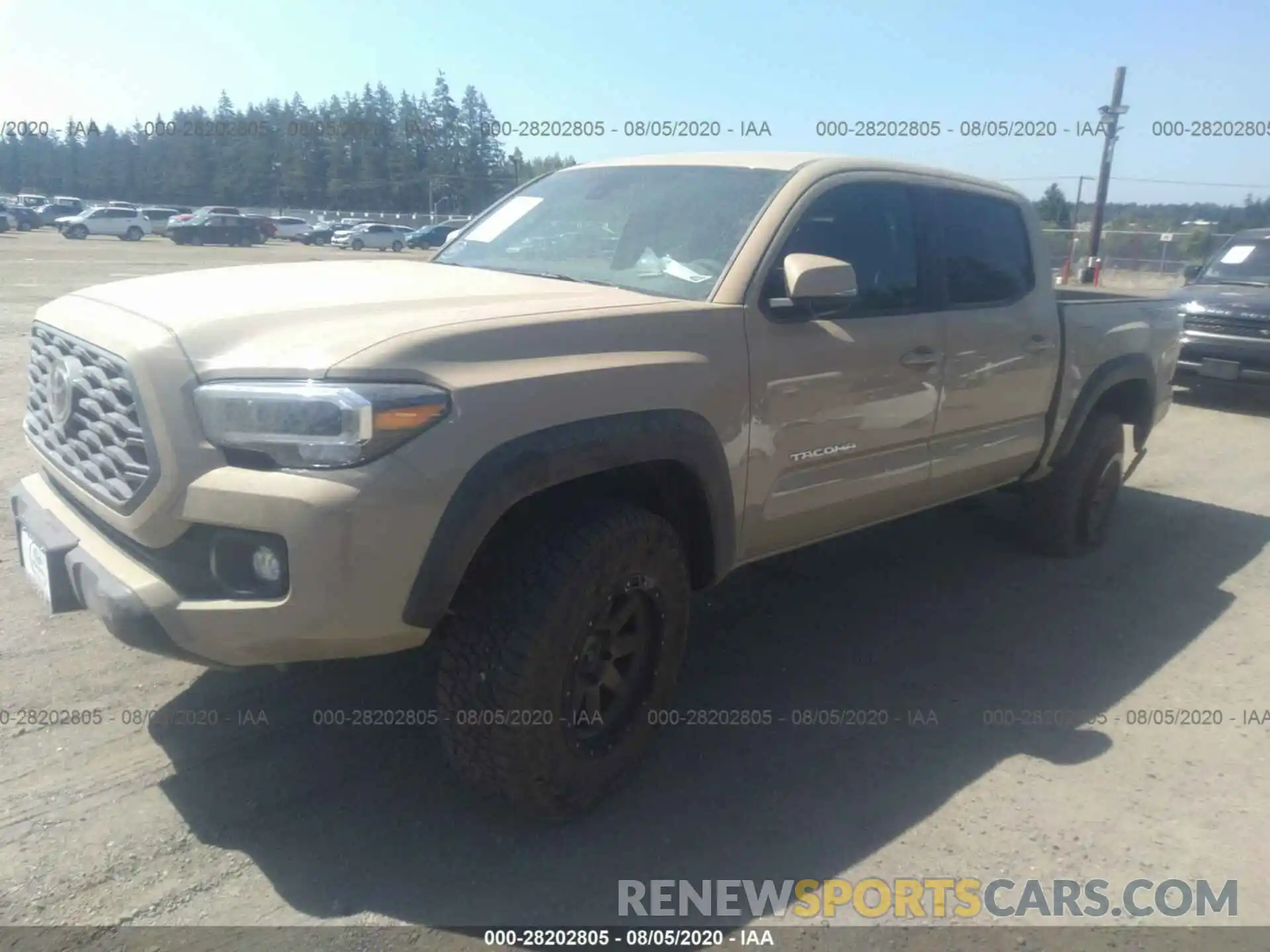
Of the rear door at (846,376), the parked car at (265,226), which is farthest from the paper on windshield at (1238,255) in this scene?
the parked car at (265,226)

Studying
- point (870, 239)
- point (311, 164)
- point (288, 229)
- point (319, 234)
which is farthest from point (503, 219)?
point (311, 164)

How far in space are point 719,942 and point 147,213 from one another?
5468 centimetres

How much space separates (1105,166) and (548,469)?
27671mm

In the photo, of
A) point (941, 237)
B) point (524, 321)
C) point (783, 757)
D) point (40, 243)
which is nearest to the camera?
point (524, 321)

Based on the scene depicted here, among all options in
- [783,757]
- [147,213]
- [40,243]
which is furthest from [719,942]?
[147,213]

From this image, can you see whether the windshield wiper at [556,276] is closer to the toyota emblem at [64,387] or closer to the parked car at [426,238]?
the toyota emblem at [64,387]

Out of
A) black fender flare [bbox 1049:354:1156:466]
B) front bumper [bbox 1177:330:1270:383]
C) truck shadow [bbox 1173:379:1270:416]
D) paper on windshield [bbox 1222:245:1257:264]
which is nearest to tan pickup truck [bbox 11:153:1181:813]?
black fender flare [bbox 1049:354:1156:466]

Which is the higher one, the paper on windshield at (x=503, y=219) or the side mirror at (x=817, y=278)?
the paper on windshield at (x=503, y=219)

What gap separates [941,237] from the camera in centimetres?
448

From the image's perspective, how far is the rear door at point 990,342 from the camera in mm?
4434

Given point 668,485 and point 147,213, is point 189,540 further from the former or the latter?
point 147,213

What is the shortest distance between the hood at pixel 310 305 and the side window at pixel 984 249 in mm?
1752

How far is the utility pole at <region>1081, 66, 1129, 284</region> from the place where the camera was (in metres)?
25.5

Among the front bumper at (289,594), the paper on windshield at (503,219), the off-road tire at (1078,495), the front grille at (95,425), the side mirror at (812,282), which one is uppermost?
the paper on windshield at (503,219)
